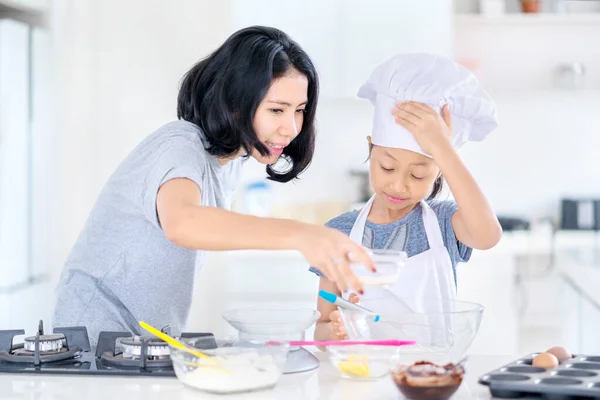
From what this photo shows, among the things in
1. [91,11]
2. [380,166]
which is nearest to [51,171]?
[91,11]

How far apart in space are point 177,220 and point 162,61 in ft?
8.87

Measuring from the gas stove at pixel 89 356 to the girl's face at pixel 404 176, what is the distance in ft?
1.69

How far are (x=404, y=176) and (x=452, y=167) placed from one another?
0.12 metres

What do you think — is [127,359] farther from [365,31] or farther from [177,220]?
[365,31]

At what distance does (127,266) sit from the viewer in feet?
5.75

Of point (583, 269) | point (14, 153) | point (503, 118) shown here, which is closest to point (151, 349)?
point (583, 269)

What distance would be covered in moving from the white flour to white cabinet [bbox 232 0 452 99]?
2.99 meters

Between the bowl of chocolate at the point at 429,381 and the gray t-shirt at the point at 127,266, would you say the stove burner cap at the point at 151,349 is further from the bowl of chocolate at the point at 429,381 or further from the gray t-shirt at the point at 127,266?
the bowl of chocolate at the point at 429,381

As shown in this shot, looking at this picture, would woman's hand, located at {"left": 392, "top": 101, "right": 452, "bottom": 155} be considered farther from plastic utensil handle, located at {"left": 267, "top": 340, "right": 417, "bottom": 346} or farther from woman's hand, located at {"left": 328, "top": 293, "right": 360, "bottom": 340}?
plastic utensil handle, located at {"left": 267, "top": 340, "right": 417, "bottom": 346}

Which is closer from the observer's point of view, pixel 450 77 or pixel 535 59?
pixel 450 77

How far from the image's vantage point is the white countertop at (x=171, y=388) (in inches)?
→ 52.2

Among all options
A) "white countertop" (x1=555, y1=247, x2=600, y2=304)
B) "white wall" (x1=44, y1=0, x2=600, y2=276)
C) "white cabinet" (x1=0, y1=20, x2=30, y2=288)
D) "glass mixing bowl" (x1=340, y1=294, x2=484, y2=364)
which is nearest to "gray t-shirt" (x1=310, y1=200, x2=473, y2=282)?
"glass mixing bowl" (x1=340, y1=294, x2=484, y2=364)

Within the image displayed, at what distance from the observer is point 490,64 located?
4.65 metres

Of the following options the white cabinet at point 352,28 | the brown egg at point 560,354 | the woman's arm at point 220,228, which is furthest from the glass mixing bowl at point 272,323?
the white cabinet at point 352,28
